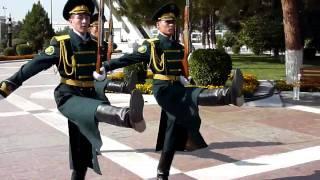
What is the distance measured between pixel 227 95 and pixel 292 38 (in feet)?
32.8

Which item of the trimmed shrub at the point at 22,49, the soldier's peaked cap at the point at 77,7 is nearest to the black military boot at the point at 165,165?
the soldier's peaked cap at the point at 77,7

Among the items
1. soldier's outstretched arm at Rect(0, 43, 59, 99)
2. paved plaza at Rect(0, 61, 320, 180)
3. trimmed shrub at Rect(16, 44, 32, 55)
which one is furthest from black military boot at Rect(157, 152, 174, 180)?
trimmed shrub at Rect(16, 44, 32, 55)

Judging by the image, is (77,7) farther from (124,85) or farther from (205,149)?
(205,149)

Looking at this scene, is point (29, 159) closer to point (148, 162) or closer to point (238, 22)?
point (148, 162)

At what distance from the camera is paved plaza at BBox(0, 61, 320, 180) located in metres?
5.35

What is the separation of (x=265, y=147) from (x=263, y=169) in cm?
120

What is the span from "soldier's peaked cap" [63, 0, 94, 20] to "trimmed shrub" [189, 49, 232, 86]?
7.86 metres

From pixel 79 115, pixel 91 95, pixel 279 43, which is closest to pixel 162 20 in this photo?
pixel 91 95

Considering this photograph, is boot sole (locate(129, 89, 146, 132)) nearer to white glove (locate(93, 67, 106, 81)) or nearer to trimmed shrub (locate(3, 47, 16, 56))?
white glove (locate(93, 67, 106, 81))

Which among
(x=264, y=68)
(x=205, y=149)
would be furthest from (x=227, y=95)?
(x=264, y=68)

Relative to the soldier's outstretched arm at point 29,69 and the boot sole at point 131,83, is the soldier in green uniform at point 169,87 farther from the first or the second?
the soldier's outstretched arm at point 29,69

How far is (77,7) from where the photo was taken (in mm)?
3947

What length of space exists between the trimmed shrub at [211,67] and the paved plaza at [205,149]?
5.00 feet

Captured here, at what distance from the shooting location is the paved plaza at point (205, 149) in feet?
17.6
